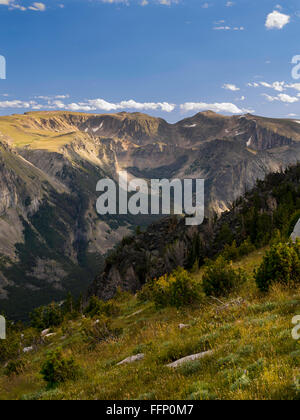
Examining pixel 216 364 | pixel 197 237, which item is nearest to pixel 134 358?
pixel 216 364

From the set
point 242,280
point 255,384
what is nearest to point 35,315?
point 242,280

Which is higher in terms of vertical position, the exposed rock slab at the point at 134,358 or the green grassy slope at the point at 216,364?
the green grassy slope at the point at 216,364

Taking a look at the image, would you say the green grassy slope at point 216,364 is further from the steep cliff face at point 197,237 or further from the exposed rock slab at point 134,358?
the steep cliff face at point 197,237

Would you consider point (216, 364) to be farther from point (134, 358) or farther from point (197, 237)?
point (197, 237)

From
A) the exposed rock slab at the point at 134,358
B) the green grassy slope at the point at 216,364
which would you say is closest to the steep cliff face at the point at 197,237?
the green grassy slope at the point at 216,364

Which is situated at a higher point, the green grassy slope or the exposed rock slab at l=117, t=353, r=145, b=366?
the green grassy slope

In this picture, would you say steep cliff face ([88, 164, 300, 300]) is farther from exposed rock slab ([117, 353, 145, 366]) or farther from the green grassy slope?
exposed rock slab ([117, 353, 145, 366])

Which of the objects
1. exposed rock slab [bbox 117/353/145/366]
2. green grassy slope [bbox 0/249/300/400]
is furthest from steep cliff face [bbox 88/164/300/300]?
exposed rock slab [bbox 117/353/145/366]

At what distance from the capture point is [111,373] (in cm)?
1167

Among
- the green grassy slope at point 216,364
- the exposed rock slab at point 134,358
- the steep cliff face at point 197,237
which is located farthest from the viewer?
the steep cliff face at point 197,237

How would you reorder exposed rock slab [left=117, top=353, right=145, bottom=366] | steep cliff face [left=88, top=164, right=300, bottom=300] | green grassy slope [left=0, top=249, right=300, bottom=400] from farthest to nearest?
1. steep cliff face [left=88, top=164, right=300, bottom=300]
2. exposed rock slab [left=117, top=353, right=145, bottom=366]
3. green grassy slope [left=0, top=249, right=300, bottom=400]

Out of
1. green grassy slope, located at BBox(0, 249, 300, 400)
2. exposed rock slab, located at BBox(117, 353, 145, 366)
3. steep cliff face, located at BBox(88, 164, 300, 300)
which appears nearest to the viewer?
green grassy slope, located at BBox(0, 249, 300, 400)

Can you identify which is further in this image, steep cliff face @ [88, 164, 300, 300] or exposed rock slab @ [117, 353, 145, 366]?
steep cliff face @ [88, 164, 300, 300]

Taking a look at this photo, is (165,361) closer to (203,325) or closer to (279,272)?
(203,325)
